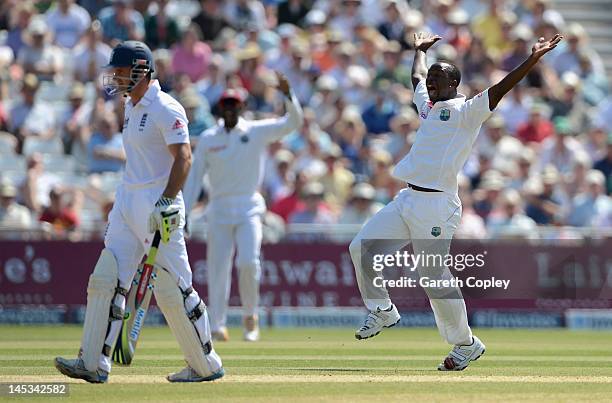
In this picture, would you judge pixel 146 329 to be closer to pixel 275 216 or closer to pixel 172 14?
pixel 275 216

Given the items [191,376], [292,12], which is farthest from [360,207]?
[191,376]

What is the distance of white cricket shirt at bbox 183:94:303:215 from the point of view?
13742 millimetres

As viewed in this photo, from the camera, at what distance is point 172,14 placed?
20.3 m

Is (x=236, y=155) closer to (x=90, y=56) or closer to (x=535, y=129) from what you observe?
(x=90, y=56)

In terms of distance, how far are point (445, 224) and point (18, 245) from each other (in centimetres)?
789

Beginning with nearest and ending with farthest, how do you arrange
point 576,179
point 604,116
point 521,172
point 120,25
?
point 576,179
point 521,172
point 120,25
point 604,116

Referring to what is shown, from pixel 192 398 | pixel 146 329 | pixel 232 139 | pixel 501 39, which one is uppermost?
pixel 192 398

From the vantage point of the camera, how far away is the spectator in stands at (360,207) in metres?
17.2

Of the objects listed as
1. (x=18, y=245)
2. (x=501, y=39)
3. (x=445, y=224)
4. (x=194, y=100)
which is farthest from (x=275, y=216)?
(x=445, y=224)

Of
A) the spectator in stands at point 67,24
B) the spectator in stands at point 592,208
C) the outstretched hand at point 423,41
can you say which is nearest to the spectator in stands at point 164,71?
the spectator in stands at point 67,24

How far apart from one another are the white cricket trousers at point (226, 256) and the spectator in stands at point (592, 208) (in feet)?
18.2

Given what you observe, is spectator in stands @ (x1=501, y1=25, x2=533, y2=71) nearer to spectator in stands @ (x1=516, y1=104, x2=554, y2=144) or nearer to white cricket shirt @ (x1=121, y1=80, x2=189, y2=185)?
spectator in stands @ (x1=516, y1=104, x2=554, y2=144)

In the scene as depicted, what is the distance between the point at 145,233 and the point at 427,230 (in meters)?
2.09

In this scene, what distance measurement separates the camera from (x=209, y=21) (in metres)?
20.2
